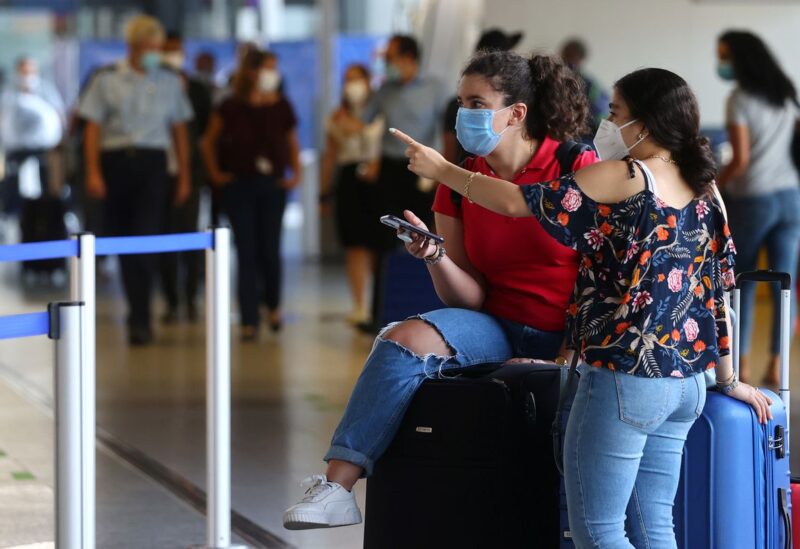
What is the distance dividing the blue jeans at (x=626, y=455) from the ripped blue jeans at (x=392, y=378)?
45 cm

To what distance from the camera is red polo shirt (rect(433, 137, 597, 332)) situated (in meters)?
3.50

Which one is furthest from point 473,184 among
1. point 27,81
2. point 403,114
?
point 27,81

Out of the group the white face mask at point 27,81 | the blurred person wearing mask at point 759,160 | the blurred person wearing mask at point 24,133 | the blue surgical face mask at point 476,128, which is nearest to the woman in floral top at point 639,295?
the blue surgical face mask at point 476,128

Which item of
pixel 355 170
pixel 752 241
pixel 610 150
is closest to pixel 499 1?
pixel 355 170

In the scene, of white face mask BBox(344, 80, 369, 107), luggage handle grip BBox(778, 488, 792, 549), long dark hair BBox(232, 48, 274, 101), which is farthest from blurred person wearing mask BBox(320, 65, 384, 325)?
luggage handle grip BBox(778, 488, 792, 549)

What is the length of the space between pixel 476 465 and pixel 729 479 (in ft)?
1.89

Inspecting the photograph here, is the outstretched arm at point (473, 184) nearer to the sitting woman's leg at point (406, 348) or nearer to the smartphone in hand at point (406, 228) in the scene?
the smartphone in hand at point (406, 228)

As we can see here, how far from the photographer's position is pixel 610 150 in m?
3.04

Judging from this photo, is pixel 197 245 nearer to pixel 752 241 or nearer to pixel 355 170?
pixel 752 241

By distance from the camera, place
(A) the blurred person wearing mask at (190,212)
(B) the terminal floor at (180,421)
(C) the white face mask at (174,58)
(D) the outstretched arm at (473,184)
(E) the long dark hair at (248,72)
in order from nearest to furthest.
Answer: (D) the outstretched arm at (473,184) → (B) the terminal floor at (180,421) → (E) the long dark hair at (248,72) → (C) the white face mask at (174,58) → (A) the blurred person wearing mask at (190,212)

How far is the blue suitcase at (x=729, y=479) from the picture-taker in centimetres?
310

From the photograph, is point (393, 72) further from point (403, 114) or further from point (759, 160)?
point (759, 160)

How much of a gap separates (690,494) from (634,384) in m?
0.41

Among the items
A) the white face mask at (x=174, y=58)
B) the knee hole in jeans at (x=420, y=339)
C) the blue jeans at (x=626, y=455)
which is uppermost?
the white face mask at (x=174, y=58)
